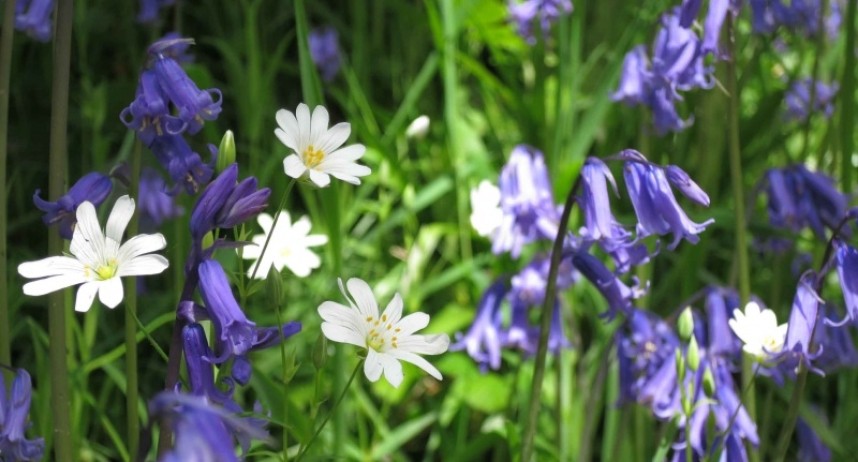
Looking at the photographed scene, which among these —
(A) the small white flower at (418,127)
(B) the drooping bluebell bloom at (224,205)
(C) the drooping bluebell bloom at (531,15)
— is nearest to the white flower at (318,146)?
(B) the drooping bluebell bloom at (224,205)

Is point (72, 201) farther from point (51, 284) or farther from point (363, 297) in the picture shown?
point (363, 297)

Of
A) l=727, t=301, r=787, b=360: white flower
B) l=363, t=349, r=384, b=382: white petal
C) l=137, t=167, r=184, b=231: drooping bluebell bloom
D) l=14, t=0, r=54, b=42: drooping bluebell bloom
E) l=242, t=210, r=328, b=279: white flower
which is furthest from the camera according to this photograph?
l=137, t=167, r=184, b=231: drooping bluebell bloom

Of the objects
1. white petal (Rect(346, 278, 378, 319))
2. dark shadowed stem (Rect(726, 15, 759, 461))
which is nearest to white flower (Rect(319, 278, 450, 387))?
white petal (Rect(346, 278, 378, 319))

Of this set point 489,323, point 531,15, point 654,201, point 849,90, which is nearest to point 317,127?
point 654,201

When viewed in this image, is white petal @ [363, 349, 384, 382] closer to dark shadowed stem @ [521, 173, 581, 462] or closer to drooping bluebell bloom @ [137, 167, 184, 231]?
dark shadowed stem @ [521, 173, 581, 462]

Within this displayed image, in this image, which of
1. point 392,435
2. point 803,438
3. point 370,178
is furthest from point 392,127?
point 803,438

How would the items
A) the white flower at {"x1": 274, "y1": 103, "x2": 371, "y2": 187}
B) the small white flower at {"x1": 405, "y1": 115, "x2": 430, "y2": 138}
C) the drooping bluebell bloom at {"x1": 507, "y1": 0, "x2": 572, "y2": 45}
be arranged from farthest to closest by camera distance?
1. the drooping bluebell bloom at {"x1": 507, "y1": 0, "x2": 572, "y2": 45}
2. the small white flower at {"x1": 405, "y1": 115, "x2": 430, "y2": 138}
3. the white flower at {"x1": 274, "y1": 103, "x2": 371, "y2": 187}
